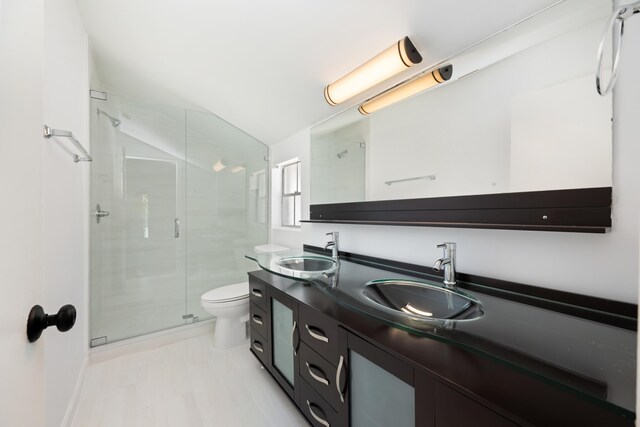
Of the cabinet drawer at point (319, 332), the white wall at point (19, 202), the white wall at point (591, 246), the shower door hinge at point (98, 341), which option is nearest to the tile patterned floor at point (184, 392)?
the shower door hinge at point (98, 341)

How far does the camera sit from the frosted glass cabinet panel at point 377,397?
0.89 metres

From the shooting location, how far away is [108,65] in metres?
2.28

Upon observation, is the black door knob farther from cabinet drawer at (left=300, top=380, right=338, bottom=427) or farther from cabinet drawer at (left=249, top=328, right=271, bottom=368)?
cabinet drawer at (left=249, top=328, right=271, bottom=368)

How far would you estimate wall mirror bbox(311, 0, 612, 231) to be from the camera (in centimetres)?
89

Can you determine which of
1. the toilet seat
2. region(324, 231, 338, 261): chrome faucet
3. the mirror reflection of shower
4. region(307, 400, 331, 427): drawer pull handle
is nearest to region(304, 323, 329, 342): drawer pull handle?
region(307, 400, 331, 427): drawer pull handle

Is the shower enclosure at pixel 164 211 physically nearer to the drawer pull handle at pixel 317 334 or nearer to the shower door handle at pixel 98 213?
the shower door handle at pixel 98 213

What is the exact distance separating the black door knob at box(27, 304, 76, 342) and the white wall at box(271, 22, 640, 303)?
1.41 meters

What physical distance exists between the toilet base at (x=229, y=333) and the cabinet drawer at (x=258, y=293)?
509 millimetres

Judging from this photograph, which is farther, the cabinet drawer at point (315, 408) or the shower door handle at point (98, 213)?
the shower door handle at point (98, 213)

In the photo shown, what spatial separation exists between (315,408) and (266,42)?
210cm

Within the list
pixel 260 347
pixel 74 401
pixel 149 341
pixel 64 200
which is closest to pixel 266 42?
pixel 64 200

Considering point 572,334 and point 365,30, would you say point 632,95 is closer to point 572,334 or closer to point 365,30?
point 572,334

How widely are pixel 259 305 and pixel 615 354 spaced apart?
5.69 ft

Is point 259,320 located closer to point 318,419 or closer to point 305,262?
point 305,262
